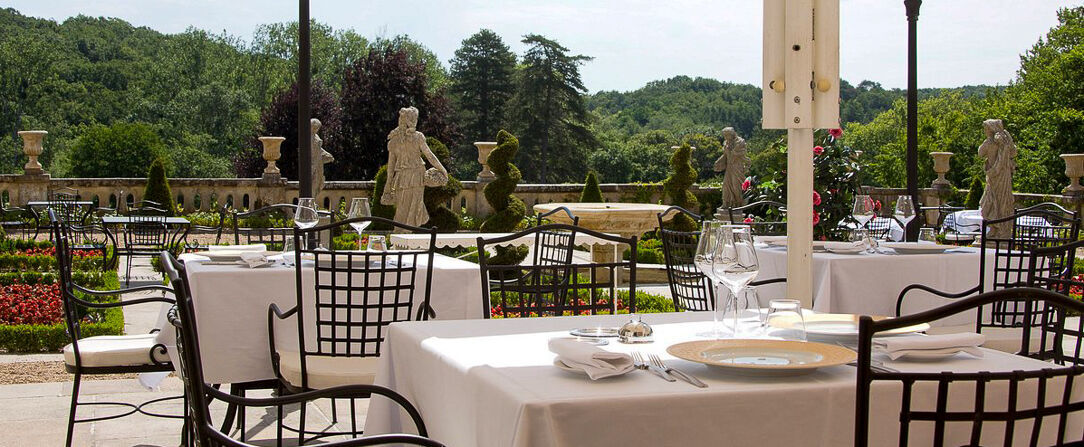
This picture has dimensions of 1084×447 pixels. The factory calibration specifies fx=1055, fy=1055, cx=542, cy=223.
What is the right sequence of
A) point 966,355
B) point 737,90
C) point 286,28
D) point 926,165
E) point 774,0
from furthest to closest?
point 286,28 → point 737,90 → point 926,165 → point 774,0 → point 966,355

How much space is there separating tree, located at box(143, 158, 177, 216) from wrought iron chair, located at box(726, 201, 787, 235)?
10.9 meters

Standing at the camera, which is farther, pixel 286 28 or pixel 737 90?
pixel 286 28

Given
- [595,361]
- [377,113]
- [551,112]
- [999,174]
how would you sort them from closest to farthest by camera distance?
[595,361]
[999,174]
[377,113]
[551,112]

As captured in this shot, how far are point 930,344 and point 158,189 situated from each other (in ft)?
58.1

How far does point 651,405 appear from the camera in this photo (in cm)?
210

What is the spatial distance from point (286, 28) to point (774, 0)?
5166cm

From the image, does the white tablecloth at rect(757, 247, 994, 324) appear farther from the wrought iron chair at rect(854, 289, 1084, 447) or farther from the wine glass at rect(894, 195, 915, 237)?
the wrought iron chair at rect(854, 289, 1084, 447)

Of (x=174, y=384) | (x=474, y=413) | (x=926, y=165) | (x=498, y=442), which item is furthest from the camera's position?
(x=926, y=165)

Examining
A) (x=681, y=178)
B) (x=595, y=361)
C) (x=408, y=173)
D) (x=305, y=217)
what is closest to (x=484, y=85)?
(x=681, y=178)

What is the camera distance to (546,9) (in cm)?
4519

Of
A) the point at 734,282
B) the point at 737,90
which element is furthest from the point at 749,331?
the point at 737,90

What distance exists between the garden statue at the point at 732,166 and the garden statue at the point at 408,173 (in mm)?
5492

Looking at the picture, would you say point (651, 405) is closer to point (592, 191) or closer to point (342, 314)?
point (342, 314)

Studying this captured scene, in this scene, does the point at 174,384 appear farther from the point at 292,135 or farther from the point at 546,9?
the point at 546,9
